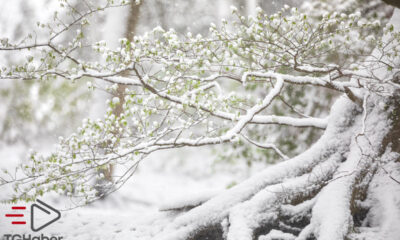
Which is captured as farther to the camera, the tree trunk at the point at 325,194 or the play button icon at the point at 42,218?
the play button icon at the point at 42,218

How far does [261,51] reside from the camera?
4152 mm

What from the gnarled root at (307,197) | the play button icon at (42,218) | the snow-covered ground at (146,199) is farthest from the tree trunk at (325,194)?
the play button icon at (42,218)

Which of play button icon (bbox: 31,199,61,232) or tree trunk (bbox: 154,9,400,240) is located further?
play button icon (bbox: 31,199,61,232)

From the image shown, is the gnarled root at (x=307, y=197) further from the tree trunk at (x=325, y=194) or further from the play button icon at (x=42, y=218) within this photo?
the play button icon at (x=42, y=218)

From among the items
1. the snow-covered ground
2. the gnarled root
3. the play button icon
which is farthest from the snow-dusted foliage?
the play button icon

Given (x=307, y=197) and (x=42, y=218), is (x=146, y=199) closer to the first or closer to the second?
(x=42, y=218)

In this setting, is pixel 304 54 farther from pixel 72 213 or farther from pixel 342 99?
pixel 72 213

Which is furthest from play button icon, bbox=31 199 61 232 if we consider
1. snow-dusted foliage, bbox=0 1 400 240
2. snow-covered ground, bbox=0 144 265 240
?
snow-dusted foliage, bbox=0 1 400 240

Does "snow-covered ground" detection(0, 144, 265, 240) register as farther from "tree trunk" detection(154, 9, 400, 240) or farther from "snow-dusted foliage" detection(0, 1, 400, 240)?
"tree trunk" detection(154, 9, 400, 240)

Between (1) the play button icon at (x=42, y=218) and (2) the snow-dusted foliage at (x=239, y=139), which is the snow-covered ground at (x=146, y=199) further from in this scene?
(2) the snow-dusted foliage at (x=239, y=139)

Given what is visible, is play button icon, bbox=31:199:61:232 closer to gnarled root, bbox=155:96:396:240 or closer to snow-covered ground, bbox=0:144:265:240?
snow-covered ground, bbox=0:144:265:240

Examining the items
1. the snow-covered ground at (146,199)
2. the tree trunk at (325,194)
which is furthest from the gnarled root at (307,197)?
the snow-covered ground at (146,199)

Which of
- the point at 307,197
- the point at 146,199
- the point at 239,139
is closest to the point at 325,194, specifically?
the point at 307,197

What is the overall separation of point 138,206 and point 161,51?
22.1 feet
